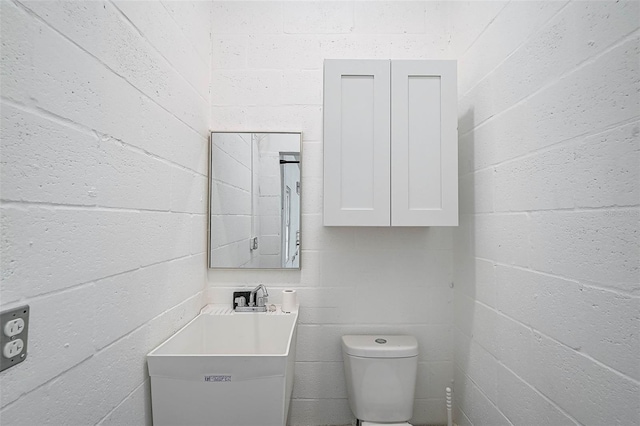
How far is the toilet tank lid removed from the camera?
5.07 feet

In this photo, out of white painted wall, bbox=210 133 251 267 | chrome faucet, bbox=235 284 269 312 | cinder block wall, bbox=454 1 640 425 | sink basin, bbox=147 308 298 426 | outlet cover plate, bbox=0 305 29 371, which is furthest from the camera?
white painted wall, bbox=210 133 251 267

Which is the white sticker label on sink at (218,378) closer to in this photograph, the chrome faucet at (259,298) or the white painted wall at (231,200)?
the chrome faucet at (259,298)

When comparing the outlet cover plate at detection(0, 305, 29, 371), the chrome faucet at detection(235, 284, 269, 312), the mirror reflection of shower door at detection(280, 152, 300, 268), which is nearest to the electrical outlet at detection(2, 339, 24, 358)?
the outlet cover plate at detection(0, 305, 29, 371)

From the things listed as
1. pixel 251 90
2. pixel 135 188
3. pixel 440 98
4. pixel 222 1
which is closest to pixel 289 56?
pixel 251 90

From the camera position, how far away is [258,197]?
5.83ft

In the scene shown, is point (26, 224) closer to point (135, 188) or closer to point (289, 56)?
point (135, 188)

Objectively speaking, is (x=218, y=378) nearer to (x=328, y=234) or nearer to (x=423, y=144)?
(x=328, y=234)

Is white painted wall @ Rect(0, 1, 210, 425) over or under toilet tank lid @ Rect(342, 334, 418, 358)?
over

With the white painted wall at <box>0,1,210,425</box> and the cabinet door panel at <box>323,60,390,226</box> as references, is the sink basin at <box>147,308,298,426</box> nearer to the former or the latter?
the white painted wall at <box>0,1,210,425</box>

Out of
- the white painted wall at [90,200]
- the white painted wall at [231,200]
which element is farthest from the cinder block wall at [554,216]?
the white painted wall at [90,200]

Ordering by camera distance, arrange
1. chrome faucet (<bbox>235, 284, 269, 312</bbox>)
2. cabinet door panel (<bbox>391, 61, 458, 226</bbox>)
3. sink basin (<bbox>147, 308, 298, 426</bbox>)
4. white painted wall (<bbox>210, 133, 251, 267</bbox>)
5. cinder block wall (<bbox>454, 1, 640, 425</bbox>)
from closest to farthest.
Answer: cinder block wall (<bbox>454, 1, 640, 425</bbox>) < sink basin (<bbox>147, 308, 298, 426</bbox>) < cabinet door panel (<bbox>391, 61, 458, 226</bbox>) < chrome faucet (<bbox>235, 284, 269, 312</bbox>) < white painted wall (<bbox>210, 133, 251, 267</bbox>)

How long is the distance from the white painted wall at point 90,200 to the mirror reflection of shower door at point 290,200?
54 centimetres

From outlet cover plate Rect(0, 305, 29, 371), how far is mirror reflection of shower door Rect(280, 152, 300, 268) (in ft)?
3.81

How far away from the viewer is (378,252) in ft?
5.81
